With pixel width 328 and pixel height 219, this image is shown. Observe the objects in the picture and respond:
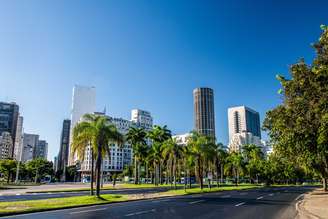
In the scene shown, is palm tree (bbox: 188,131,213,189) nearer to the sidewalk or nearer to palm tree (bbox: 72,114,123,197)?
palm tree (bbox: 72,114,123,197)

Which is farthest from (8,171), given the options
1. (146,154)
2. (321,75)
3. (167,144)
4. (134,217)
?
(321,75)

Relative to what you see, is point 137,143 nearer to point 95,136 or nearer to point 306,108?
point 95,136

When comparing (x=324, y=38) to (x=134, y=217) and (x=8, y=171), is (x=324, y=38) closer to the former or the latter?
(x=134, y=217)

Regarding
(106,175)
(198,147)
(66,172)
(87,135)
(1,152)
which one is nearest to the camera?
(87,135)

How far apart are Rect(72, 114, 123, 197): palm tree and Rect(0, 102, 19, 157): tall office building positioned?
17331 cm

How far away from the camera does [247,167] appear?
8656cm

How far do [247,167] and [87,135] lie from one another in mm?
68209

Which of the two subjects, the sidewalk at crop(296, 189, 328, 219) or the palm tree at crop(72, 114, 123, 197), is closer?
the sidewalk at crop(296, 189, 328, 219)

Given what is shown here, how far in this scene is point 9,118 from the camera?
7411 inches

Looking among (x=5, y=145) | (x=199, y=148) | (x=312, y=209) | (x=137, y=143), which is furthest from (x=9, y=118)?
(x=312, y=209)

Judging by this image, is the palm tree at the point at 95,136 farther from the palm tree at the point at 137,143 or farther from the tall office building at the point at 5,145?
the tall office building at the point at 5,145

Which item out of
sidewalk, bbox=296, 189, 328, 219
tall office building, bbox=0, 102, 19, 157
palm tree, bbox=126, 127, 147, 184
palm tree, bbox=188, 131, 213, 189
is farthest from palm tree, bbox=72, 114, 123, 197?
tall office building, bbox=0, 102, 19, 157

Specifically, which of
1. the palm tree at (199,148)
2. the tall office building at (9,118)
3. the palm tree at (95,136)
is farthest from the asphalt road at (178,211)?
the tall office building at (9,118)

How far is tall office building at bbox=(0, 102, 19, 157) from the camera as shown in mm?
181000
